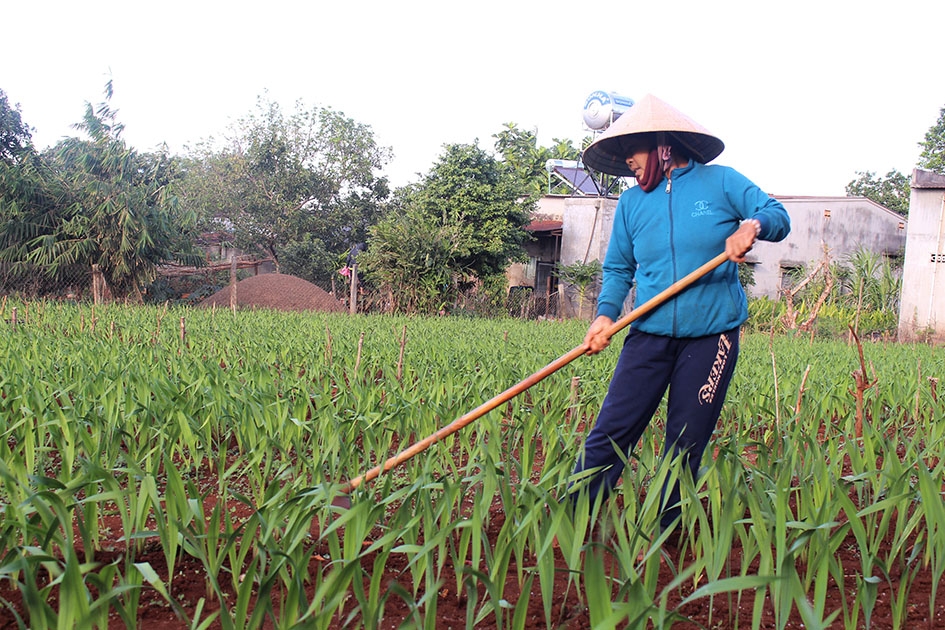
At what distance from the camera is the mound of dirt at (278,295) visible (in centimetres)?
1473

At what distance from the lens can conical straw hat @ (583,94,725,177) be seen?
2.47 m

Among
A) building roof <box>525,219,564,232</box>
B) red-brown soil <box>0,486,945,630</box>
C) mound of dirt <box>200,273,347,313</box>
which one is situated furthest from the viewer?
building roof <box>525,219,564,232</box>

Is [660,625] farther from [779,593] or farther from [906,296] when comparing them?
[906,296]

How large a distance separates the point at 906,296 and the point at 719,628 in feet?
45.6

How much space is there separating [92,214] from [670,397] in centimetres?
1261

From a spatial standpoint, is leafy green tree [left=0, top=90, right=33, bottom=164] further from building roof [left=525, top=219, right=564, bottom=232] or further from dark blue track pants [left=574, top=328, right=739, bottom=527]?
dark blue track pants [left=574, top=328, right=739, bottom=527]

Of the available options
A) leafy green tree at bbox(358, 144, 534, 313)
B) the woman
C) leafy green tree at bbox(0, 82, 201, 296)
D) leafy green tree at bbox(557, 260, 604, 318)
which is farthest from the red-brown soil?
leafy green tree at bbox(557, 260, 604, 318)

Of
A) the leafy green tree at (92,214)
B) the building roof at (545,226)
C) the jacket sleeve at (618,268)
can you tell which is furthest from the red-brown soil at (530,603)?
the building roof at (545,226)

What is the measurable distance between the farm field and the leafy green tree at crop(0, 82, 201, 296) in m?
9.30

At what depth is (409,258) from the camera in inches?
599

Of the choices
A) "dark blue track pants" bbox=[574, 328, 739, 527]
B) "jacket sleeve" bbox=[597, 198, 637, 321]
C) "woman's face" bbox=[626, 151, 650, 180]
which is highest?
"woman's face" bbox=[626, 151, 650, 180]

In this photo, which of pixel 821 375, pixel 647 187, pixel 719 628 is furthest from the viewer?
pixel 821 375

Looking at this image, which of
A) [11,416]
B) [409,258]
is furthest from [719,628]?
[409,258]

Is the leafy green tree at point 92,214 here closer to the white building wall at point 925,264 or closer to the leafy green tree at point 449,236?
the leafy green tree at point 449,236
